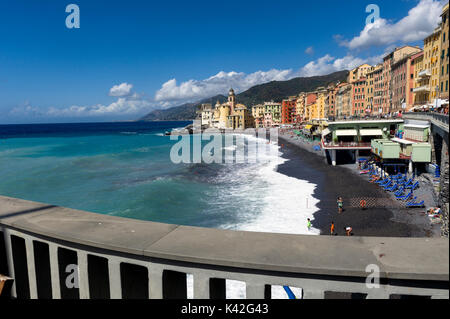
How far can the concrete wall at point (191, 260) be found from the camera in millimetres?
2393

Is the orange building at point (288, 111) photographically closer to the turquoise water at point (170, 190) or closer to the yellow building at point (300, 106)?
the yellow building at point (300, 106)

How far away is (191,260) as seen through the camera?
2768 mm

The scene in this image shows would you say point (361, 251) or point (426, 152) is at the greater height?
point (361, 251)

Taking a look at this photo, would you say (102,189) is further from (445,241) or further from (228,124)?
(228,124)

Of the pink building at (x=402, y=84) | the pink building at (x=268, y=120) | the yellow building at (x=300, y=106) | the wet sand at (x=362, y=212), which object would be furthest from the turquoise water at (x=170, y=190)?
the pink building at (x=268, y=120)

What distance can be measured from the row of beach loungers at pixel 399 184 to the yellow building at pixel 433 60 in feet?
43.9

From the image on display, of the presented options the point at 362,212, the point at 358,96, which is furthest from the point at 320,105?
the point at 362,212

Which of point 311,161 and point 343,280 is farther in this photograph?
point 311,161

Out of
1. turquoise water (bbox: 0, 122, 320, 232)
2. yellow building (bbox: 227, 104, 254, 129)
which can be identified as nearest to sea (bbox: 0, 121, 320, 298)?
turquoise water (bbox: 0, 122, 320, 232)

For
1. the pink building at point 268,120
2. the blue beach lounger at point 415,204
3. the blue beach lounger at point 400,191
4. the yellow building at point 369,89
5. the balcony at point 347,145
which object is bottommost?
the blue beach lounger at point 415,204

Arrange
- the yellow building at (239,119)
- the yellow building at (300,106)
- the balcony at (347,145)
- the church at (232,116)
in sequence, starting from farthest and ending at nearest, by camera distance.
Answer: the church at (232,116) < the yellow building at (239,119) < the yellow building at (300,106) < the balcony at (347,145)

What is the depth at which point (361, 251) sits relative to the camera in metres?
2.64
